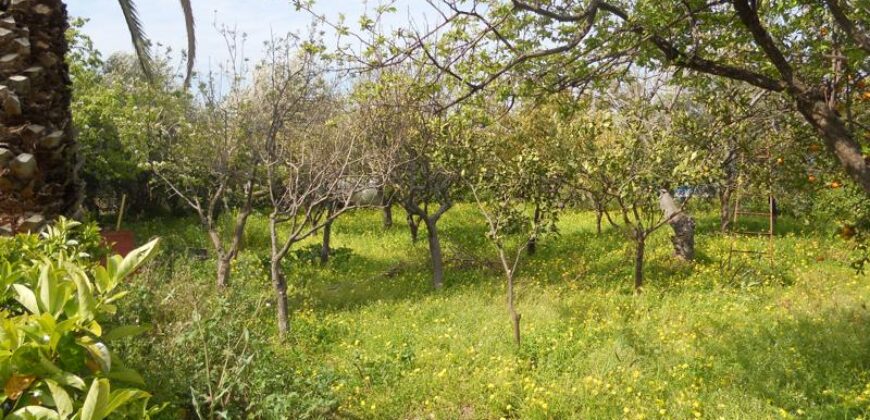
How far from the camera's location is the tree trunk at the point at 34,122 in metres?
4.04

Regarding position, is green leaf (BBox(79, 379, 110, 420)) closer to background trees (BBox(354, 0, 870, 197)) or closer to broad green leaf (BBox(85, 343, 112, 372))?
broad green leaf (BBox(85, 343, 112, 372))

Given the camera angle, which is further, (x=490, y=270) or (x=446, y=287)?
(x=490, y=270)

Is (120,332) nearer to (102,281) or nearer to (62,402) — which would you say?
(102,281)

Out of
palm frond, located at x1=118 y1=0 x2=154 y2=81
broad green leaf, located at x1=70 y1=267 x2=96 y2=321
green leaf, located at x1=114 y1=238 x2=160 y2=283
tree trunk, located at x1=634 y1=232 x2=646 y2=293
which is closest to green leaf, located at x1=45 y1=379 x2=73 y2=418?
broad green leaf, located at x1=70 y1=267 x2=96 y2=321

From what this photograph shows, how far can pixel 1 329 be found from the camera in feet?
4.71

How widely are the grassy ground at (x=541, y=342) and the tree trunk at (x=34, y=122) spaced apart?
0.95 metres

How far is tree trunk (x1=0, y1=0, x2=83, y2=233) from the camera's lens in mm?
4039

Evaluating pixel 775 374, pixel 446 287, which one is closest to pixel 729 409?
pixel 775 374

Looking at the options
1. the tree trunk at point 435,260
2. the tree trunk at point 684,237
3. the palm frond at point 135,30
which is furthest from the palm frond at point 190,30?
the tree trunk at point 684,237

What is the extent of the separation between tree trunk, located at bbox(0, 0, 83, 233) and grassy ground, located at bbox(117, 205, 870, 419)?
0.95 meters

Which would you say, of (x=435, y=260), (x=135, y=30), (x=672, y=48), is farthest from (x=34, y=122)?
(x=435, y=260)

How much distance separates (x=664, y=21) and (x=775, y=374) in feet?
11.4

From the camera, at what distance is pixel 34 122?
166 inches

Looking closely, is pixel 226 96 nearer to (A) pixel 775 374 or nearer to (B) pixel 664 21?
(B) pixel 664 21
